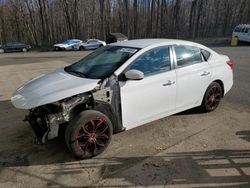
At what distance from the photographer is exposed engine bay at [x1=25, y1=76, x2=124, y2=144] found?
3156 mm

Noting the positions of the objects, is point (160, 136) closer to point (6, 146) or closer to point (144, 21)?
point (6, 146)

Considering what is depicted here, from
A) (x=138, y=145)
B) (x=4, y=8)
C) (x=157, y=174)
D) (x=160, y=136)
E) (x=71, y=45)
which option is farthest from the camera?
(x=4, y=8)

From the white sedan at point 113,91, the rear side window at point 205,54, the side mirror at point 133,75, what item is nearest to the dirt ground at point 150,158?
the white sedan at point 113,91

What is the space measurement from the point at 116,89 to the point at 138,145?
0.98 m

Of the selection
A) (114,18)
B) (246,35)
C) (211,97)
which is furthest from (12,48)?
(211,97)

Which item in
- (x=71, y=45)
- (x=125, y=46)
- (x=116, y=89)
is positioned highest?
(x=125, y=46)

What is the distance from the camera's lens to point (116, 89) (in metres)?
3.42

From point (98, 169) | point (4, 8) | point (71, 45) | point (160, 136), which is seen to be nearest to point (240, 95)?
point (160, 136)

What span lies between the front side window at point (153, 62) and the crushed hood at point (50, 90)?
76 centimetres

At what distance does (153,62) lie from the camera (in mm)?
3895

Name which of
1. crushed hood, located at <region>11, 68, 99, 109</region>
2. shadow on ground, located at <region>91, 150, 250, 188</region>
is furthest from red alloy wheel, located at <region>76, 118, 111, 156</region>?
crushed hood, located at <region>11, 68, 99, 109</region>

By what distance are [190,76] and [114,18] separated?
39818 mm

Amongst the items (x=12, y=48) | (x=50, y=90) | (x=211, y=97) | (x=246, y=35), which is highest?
(x=50, y=90)

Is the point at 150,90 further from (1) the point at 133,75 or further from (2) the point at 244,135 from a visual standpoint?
(2) the point at 244,135
